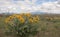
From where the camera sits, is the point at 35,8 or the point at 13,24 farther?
the point at 35,8

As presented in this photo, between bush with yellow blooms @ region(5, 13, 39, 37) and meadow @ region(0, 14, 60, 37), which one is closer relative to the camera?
bush with yellow blooms @ region(5, 13, 39, 37)

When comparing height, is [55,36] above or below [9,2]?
below

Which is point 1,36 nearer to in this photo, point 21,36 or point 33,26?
point 21,36

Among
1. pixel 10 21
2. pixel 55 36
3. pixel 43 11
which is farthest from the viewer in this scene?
pixel 43 11

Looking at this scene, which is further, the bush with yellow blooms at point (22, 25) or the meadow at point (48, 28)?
the meadow at point (48, 28)

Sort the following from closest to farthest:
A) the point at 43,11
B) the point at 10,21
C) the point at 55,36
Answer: the point at 10,21, the point at 55,36, the point at 43,11

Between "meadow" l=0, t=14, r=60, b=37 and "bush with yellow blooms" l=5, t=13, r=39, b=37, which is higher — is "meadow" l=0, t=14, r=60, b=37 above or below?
below

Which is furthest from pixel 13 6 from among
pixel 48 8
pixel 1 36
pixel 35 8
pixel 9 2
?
pixel 1 36

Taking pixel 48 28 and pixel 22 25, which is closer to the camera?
pixel 22 25
